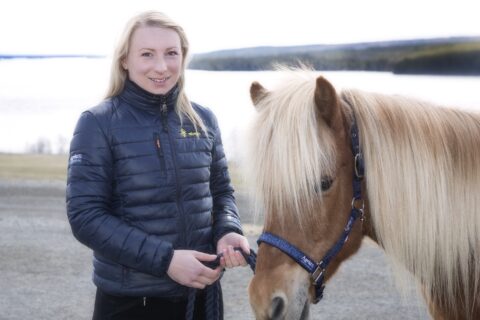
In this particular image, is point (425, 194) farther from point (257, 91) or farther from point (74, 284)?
point (74, 284)

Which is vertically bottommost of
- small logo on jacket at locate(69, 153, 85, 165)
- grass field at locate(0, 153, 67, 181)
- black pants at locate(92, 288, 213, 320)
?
grass field at locate(0, 153, 67, 181)

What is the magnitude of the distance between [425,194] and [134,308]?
122cm

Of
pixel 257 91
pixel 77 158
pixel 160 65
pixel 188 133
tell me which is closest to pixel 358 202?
pixel 257 91

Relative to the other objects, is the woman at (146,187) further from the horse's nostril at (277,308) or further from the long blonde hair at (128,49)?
the horse's nostril at (277,308)

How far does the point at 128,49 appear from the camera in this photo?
2381mm

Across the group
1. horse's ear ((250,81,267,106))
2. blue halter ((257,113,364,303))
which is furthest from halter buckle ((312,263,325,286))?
horse's ear ((250,81,267,106))

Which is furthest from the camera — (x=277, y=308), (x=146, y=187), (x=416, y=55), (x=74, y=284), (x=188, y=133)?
(x=416, y=55)

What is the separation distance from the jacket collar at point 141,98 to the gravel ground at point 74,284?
2.79 metres

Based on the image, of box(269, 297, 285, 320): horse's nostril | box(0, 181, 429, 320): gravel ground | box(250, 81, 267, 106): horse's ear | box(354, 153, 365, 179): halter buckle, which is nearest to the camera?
box(269, 297, 285, 320): horse's nostril

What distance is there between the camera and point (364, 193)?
7.29 feet

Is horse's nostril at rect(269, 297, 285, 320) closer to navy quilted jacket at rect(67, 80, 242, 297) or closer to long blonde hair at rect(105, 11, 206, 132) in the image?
navy quilted jacket at rect(67, 80, 242, 297)

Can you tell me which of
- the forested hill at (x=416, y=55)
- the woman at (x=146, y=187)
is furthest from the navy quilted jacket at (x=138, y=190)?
Result: the forested hill at (x=416, y=55)

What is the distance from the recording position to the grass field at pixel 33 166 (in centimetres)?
1273

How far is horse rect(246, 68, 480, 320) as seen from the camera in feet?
6.89
